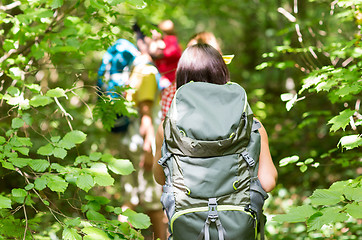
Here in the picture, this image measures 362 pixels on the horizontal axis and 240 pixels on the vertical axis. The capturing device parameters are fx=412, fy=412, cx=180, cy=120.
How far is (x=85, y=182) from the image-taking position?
101 inches

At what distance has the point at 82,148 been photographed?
6242 millimetres

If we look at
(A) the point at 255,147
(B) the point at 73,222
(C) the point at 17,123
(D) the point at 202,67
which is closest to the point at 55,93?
(C) the point at 17,123

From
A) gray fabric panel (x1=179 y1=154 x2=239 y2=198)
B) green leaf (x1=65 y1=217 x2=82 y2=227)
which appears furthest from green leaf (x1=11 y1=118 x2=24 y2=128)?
gray fabric panel (x1=179 y1=154 x2=239 y2=198)

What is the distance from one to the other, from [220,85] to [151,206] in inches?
96.3

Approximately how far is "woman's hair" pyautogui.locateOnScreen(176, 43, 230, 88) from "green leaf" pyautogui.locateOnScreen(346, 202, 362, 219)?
0.95 meters

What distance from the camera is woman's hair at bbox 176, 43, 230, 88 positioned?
91.4 inches

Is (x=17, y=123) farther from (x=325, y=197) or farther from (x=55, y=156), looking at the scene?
(x=325, y=197)

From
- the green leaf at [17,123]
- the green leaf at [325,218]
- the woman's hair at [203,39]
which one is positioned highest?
the woman's hair at [203,39]

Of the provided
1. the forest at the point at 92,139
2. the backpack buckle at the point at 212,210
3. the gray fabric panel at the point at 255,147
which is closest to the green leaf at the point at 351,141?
the forest at the point at 92,139

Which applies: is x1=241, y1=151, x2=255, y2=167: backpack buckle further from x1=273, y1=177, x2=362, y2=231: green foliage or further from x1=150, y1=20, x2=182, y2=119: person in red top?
x1=150, y1=20, x2=182, y2=119: person in red top

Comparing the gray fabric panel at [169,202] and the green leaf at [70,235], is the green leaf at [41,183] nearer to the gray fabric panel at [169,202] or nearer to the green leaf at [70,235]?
the green leaf at [70,235]

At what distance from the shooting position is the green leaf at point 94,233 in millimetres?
2538

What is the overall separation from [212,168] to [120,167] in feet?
3.27

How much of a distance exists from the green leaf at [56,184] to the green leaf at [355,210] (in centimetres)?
164
